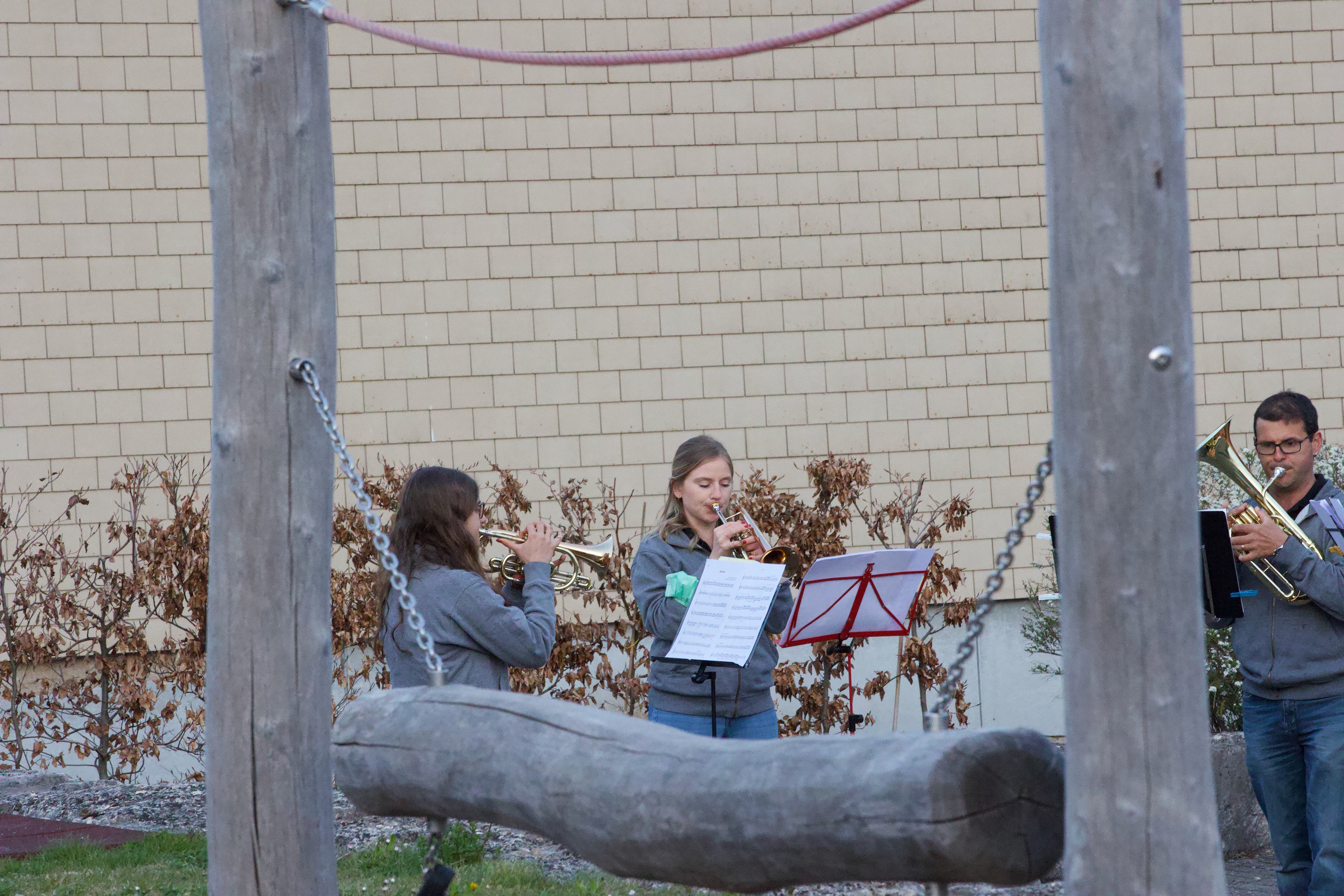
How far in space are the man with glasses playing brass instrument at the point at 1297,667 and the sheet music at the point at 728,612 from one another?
148cm

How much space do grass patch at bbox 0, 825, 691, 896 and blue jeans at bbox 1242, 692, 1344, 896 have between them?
2.01m

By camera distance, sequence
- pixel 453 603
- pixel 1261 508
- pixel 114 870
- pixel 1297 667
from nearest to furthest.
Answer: pixel 453 603
pixel 1297 667
pixel 1261 508
pixel 114 870

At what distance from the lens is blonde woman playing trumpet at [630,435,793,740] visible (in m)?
5.05

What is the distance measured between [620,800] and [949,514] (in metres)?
5.15

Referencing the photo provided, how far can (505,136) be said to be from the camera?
347 inches

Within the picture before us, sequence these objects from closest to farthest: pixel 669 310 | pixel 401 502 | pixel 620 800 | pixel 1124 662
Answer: pixel 1124 662
pixel 620 800
pixel 401 502
pixel 669 310

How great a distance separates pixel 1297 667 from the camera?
4652mm

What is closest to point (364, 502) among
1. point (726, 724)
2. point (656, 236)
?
point (726, 724)

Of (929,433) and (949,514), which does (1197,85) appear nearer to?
(929,433)

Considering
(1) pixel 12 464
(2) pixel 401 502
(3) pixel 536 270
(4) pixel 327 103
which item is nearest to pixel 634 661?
(3) pixel 536 270

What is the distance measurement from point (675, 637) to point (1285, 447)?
2089mm

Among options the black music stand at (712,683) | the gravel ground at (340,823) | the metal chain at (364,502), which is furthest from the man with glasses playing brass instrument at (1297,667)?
the metal chain at (364,502)

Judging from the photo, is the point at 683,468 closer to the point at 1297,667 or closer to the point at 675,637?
the point at 675,637

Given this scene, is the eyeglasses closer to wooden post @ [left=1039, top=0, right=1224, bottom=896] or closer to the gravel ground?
the gravel ground
